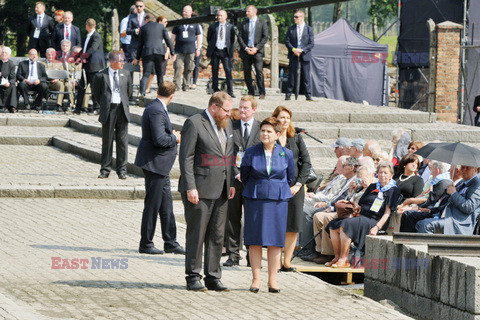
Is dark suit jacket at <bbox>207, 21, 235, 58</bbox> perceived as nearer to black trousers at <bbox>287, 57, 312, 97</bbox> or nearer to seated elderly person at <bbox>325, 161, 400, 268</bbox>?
black trousers at <bbox>287, 57, 312, 97</bbox>

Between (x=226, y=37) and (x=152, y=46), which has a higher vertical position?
(x=226, y=37)

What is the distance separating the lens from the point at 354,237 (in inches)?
423

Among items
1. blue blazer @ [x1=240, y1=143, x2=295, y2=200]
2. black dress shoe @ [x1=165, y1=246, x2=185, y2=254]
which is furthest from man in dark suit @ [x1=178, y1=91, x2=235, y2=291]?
black dress shoe @ [x1=165, y1=246, x2=185, y2=254]

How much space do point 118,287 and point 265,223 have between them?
1456mm

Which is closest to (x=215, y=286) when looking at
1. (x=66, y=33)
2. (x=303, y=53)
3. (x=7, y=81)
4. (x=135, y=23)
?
(x=303, y=53)

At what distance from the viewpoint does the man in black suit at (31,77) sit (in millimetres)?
21094

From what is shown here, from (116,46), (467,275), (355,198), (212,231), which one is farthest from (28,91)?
(467,275)

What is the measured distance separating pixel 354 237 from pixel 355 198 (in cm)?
64

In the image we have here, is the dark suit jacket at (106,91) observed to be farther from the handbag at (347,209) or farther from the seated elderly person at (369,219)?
the seated elderly person at (369,219)

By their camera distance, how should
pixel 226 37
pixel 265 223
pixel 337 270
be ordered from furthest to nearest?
pixel 226 37 < pixel 337 270 < pixel 265 223

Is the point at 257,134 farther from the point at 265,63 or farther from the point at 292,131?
Result: the point at 265,63

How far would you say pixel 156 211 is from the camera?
1031cm

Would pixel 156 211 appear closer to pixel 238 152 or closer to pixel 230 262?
pixel 230 262

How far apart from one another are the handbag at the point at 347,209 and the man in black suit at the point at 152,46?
9.71 metres
